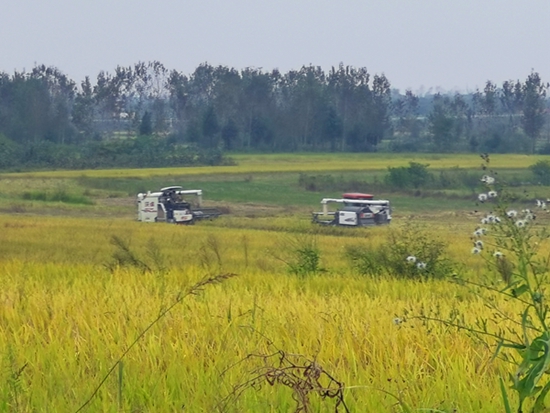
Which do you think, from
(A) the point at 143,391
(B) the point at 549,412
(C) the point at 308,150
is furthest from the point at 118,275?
(C) the point at 308,150

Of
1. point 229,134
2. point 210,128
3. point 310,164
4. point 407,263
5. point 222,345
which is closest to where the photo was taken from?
point 222,345

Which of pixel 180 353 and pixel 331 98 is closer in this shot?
pixel 180 353

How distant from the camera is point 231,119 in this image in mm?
85625

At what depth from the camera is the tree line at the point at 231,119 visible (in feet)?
246

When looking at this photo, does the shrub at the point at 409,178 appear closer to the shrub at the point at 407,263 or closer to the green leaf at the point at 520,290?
the shrub at the point at 407,263

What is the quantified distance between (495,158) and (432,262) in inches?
2522

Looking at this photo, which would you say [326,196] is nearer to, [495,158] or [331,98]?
[495,158]

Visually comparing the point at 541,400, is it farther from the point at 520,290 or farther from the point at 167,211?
the point at 167,211

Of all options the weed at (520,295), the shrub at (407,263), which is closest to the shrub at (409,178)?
the shrub at (407,263)

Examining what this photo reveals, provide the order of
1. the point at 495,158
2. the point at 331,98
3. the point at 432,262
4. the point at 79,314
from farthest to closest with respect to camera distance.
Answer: the point at 331,98, the point at 495,158, the point at 432,262, the point at 79,314

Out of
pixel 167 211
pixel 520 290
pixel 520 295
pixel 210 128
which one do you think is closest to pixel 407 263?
pixel 520 295

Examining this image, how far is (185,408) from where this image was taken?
3.74m

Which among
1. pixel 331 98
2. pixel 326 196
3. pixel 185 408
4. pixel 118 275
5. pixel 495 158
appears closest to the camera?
pixel 185 408

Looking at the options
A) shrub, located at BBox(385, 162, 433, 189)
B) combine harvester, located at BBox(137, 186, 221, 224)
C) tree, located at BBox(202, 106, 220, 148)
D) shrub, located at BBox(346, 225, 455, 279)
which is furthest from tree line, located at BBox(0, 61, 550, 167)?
shrub, located at BBox(346, 225, 455, 279)
